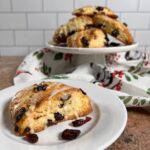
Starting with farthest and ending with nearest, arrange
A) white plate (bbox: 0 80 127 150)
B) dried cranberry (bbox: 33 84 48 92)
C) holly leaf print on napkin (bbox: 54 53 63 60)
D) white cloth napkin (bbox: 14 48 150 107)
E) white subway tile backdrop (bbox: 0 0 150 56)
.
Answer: white subway tile backdrop (bbox: 0 0 150 56), holly leaf print on napkin (bbox: 54 53 63 60), white cloth napkin (bbox: 14 48 150 107), dried cranberry (bbox: 33 84 48 92), white plate (bbox: 0 80 127 150)

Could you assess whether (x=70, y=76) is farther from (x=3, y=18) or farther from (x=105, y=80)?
(x=3, y=18)

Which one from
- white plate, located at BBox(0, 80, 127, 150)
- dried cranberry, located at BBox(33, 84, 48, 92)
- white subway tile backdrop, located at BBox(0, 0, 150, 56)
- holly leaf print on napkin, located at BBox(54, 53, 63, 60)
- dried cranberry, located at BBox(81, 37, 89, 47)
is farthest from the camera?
white subway tile backdrop, located at BBox(0, 0, 150, 56)

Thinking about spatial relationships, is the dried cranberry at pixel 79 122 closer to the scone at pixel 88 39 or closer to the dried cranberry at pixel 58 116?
the dried cranberry at pixel 58 116

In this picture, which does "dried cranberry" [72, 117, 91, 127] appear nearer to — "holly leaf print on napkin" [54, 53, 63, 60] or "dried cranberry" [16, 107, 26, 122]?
"dried cranberry" [16, 107, 26, 122]

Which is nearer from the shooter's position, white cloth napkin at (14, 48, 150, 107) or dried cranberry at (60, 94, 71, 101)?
dried cranberry at (60, 94, 71, 101)

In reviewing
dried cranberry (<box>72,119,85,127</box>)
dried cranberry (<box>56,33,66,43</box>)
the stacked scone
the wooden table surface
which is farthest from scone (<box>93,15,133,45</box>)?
dried cranberry (<box>72,119,85,127</box>)

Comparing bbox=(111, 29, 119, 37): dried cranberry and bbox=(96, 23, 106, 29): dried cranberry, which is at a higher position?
bbox=(96, 23, 106, 29): dried cranberry

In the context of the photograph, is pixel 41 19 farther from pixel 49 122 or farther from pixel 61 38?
pixel 49 122

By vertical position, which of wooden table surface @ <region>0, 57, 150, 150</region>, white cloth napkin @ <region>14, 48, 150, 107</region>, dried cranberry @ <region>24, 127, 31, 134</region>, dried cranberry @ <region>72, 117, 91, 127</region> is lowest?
wooden table surface @ <region>0, 57, 150, 150</region>

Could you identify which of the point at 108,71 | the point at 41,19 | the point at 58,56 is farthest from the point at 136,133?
the point at 41,19
